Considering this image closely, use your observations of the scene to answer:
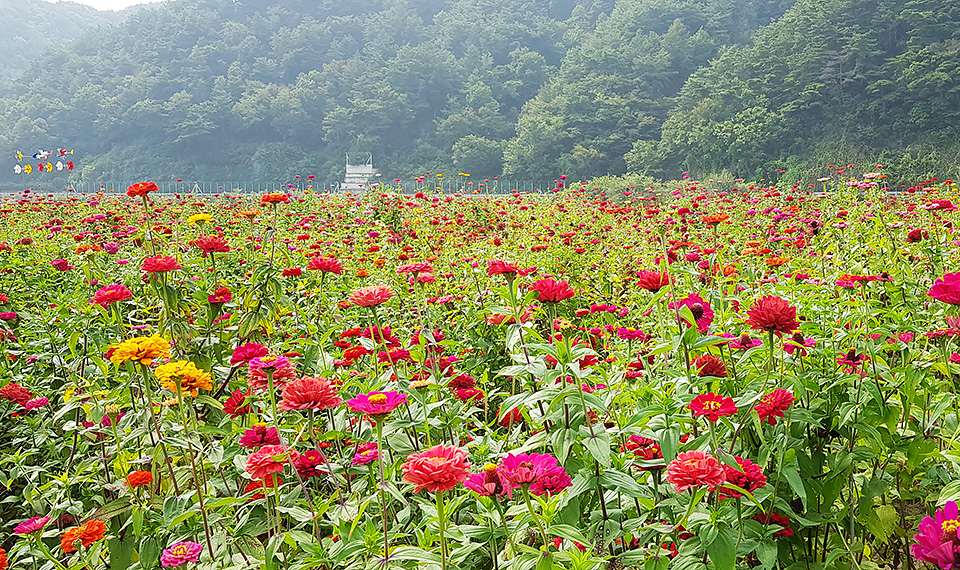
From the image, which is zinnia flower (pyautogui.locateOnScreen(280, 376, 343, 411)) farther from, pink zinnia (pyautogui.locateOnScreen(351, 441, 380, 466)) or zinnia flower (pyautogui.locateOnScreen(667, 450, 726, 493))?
zinnia flower (pyautogui.locateOnScreen(667, 450, 726, 493))

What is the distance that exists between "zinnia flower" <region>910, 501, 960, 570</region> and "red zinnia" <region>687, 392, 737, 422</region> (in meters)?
0.27

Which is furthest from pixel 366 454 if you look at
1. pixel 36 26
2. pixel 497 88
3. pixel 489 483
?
pixel 36 26

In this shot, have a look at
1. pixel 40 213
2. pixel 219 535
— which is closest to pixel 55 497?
pixel 219 535

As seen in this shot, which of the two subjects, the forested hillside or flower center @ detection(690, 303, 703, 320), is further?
the forested hillside

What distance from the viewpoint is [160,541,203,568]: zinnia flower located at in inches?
44.5

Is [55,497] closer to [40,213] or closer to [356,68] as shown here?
[40,213]

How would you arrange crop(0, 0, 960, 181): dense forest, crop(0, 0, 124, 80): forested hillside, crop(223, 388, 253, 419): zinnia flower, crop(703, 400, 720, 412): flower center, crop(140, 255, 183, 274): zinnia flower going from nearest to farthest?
crop(703, 400, 720, 412): flower center, crop(223, 388, 253, 419): zinnia flower, crop(140, 255, 183, 274): zinnia flower, crop(0, 0, 960, 181): dense forest, crop(0, 0, 124, 80): forested hillside

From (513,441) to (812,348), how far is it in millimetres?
664

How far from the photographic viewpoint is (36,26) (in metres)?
84.8

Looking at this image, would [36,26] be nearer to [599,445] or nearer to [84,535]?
[84,535]

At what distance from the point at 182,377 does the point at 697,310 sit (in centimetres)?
102

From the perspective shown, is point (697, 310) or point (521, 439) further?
point (521, 439)

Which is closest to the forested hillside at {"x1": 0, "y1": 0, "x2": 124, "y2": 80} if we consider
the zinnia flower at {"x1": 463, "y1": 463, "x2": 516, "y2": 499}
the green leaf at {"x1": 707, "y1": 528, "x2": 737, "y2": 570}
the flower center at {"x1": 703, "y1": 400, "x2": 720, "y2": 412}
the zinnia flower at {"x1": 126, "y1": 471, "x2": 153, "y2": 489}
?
the zinnia flower at {"x1": 126, "y1": 471, "x2": 153, "y2": 489}

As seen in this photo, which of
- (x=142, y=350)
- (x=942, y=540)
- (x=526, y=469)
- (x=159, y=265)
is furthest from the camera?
(x=159, y=265)
